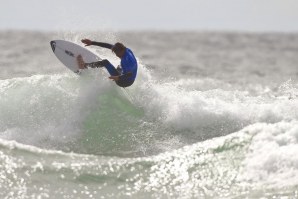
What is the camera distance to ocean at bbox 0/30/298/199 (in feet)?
40.5

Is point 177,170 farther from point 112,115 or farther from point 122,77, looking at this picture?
point 122,77

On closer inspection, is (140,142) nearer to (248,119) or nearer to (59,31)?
(248,119)

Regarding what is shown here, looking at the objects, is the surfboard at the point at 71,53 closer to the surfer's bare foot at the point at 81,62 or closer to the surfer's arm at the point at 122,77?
the surfer's bare foot at the point at 81,62

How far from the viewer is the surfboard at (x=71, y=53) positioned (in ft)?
56.4

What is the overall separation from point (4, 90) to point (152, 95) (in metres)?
3.68

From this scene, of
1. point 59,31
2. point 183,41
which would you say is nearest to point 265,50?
point 183,41

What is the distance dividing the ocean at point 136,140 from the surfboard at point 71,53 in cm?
31

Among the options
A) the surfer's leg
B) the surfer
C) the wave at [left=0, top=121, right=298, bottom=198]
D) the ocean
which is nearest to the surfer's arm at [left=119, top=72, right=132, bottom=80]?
the surfer

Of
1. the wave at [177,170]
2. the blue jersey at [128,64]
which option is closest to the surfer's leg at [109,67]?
the blue jersey at [128,64]

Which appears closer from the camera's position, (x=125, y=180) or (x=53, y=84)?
(x=125, y=180)

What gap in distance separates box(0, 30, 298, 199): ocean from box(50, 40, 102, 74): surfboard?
310mm

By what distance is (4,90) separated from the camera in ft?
58.4

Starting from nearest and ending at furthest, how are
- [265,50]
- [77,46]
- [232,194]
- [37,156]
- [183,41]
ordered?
[232,194] < [37,156] < [77,46] < [265,50] < [183,41]

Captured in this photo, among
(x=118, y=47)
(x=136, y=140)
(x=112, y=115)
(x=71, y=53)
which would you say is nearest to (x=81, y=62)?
(x=71, y=53)
